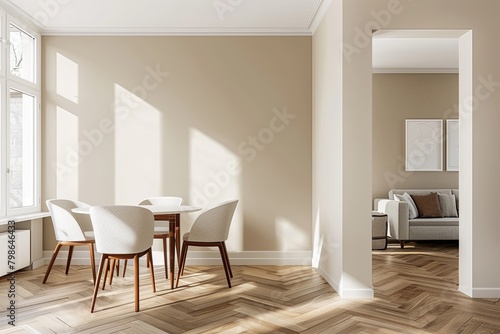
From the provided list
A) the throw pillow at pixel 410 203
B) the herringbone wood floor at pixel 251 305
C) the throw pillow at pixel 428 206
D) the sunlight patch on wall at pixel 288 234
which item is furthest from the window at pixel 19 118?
the throw pillow at pixel 428 206

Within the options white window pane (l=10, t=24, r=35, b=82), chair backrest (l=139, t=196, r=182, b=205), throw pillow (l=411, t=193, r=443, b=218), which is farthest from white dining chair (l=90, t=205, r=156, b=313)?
throw pillow (l=411, t=193, r=443, b=218)

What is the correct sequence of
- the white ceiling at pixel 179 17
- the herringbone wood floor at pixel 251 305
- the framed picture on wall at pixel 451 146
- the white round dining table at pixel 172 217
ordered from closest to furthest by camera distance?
1. the herringbone wood floor at pixel 251 305
2. the white round dining table at pixel 172 217
3. the white ceiling at pixel 179 17
4. the framed picture on wall at pixel 451 146

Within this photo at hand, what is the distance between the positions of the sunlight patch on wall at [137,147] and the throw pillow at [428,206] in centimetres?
399

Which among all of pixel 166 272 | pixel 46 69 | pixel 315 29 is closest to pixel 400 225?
pixel 315 29

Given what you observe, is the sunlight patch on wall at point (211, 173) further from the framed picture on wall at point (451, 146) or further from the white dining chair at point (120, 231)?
the framed picture on wall at point (451, 146)

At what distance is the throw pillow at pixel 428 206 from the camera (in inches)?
259

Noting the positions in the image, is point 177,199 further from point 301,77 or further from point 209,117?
point 301,77

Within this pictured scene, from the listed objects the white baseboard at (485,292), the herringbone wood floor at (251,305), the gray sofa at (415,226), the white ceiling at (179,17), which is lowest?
the herringbone wood floor at (251,305)

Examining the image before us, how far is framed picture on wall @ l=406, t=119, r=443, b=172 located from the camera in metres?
7.20

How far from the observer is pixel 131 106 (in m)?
5.15

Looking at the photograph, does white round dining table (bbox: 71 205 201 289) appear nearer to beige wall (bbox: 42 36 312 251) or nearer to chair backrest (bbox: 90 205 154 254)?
chair backrest (bbox: 90 205 154 254)

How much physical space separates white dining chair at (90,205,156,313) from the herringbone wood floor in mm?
294

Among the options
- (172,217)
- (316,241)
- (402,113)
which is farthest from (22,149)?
(402,113)

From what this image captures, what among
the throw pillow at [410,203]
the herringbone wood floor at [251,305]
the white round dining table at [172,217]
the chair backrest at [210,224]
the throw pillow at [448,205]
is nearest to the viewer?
the herringbone wood floor at [251,305]
